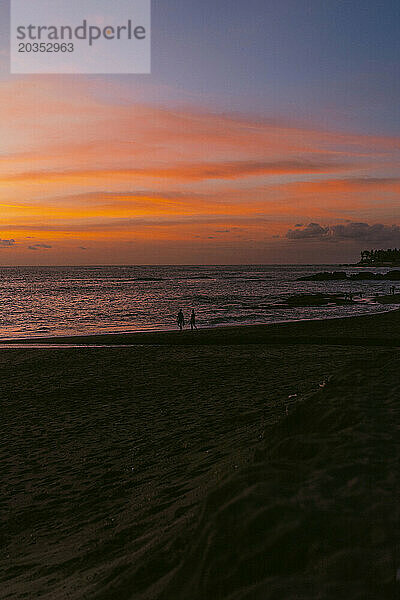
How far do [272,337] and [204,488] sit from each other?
2130 centimetres

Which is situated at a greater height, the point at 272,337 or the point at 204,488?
the point at 204,488

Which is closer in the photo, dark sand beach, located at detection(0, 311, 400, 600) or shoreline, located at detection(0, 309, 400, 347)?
dark sand beach, located at detection(0, 311, 400, 600)

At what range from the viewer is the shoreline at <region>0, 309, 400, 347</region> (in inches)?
1024

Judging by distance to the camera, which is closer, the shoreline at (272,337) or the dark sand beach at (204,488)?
the dark sand beach at (204,488)

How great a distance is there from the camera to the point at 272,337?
27547 mm

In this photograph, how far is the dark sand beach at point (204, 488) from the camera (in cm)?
395

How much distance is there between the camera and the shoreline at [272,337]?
1024 inches

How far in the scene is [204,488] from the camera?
670cm

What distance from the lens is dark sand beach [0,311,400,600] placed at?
3.95 meters

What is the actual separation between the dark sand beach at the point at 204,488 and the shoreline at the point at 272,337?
1000 centimetres

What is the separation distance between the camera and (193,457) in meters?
8.81

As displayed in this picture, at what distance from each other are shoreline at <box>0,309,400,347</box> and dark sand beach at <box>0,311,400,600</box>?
10001mm

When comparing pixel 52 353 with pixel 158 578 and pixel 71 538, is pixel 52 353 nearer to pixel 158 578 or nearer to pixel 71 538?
pixel 71 538

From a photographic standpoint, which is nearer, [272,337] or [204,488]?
[204,488]
